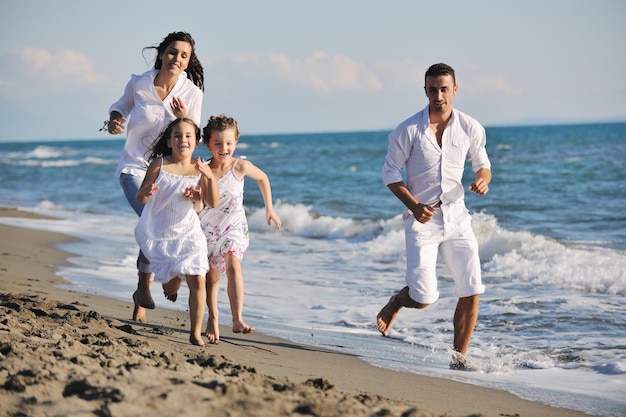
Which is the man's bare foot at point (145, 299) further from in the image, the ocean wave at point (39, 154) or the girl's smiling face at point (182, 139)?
the ocean wave at point (39, 154)

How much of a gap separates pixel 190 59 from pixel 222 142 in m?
0.91

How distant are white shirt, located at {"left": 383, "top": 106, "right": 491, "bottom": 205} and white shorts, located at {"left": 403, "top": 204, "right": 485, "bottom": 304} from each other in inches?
5.2

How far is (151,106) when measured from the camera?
5.77 m

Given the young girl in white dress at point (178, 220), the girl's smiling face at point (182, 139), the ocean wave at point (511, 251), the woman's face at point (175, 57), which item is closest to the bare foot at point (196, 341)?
the young girl in white dress at point (178, 220)

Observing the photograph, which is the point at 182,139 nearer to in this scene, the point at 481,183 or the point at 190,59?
the point at 190,59

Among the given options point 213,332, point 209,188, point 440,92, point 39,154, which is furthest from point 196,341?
point 39,154

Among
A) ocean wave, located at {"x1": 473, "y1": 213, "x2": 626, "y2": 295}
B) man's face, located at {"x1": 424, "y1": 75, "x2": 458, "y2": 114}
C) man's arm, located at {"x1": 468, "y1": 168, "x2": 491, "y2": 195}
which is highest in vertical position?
man's face, located at {"x1": 424, "y1": 75, "x2": 458, "y2": 114}

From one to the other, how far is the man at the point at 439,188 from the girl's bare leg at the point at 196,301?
143 cm

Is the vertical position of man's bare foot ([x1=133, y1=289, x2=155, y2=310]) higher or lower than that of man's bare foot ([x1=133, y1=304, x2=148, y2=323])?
higher

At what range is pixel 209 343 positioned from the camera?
543 centimetres

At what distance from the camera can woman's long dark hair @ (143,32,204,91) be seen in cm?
572

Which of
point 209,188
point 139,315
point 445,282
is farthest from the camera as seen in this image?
point 445,282

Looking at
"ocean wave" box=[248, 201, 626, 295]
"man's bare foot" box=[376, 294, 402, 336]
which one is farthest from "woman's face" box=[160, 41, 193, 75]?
"ocean wave" box=[248, 201, 626, 295]

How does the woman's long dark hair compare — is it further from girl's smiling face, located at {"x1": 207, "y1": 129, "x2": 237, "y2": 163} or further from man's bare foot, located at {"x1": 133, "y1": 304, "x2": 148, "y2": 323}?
man's bare foot, located at {"x1": 133, "y1": 304, "x2": 148, "y2": 323}
